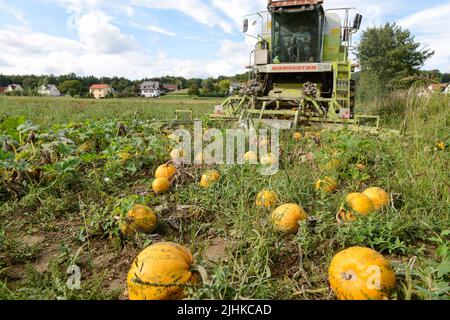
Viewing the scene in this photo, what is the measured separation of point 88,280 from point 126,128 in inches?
147

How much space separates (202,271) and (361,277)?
78cm

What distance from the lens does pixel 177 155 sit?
3.94 meters

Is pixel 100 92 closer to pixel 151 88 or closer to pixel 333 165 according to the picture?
pixel 333 165

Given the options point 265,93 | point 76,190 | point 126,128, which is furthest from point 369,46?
point 76,190

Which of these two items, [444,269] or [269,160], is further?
[269,160]

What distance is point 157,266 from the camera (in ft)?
5.08

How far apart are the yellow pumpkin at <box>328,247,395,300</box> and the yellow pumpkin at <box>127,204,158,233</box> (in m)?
1.33

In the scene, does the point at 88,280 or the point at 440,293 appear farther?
the point at 88,280

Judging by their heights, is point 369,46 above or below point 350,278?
above

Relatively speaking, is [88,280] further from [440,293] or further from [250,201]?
[440,293]

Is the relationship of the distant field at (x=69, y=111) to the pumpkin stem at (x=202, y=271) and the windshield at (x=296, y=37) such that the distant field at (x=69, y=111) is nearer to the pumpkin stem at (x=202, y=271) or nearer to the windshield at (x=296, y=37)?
the windshield at (x=296, y=37)

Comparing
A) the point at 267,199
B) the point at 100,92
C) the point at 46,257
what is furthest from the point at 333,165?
the point at 100,92

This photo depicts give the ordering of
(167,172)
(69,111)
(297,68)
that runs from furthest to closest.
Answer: (69,111) → (297,68) → (167,172)

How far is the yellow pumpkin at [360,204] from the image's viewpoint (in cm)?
235
